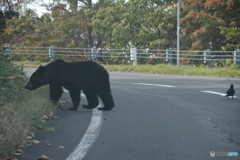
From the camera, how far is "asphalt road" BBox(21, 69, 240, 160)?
4.90 metres

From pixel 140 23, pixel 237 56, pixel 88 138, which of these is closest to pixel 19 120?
pixel 88 138

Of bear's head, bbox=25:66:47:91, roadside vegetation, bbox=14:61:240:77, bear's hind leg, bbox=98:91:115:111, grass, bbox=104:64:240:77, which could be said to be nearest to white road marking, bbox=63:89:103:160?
bear's hind leg, bbox=98:91:115:111

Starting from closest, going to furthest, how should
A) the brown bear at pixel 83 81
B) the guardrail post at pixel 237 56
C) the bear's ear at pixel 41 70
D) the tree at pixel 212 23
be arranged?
the brown bear at pixel 83 81 < the bear's ear at pixel 41 70 < the guardrail post at pixel 237 56 < the tree at pixel 212 23

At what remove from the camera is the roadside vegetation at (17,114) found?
16.8 ft

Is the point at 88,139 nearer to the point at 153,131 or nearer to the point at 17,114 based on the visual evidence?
the point at 153,131

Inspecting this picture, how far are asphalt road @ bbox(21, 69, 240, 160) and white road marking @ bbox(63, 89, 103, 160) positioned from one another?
0.05 metres

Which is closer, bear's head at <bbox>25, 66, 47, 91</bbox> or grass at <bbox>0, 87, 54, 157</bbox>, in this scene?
grass at <bbox>0, 87, 54, 157</bbox>

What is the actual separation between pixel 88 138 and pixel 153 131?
3.41 ft

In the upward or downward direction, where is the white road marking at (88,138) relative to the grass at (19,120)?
downward

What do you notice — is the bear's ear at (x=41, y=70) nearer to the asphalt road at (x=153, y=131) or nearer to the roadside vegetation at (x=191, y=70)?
the asphalt road at (x=153, y=131)

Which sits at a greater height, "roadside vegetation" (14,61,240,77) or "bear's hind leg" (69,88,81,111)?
"bear's hind leg" (69,88,81,111)

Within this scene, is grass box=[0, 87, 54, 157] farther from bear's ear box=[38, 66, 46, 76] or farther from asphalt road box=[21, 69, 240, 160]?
bear's ear box=[38, 66, 46, 76]

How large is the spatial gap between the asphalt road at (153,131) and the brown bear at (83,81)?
28cm

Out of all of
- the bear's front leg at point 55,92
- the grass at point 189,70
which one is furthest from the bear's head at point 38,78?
the grass at point 189,70
